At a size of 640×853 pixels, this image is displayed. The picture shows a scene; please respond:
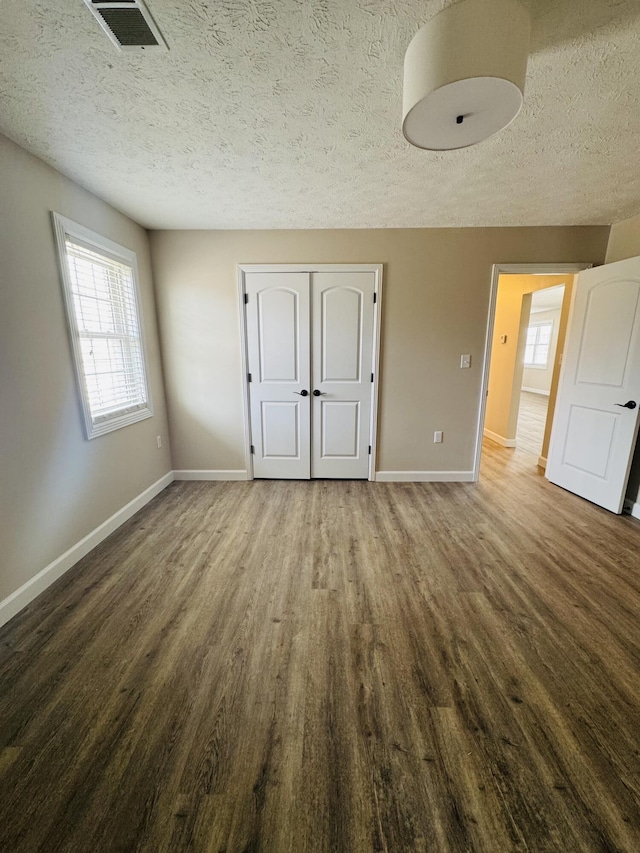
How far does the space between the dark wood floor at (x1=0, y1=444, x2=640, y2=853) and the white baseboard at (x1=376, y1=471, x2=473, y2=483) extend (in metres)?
1.07

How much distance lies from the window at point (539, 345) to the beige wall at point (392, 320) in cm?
790

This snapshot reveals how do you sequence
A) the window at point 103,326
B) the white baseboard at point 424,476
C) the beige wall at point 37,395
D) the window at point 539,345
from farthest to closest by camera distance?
the window at point 539,345 → the white baseboard at point 424,476 → the window at point 103,326 → the beige wall at point 37,395

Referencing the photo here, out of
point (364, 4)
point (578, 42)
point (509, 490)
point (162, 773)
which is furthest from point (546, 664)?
point (364, 4)

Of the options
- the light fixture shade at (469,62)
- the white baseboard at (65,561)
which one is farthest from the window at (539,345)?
the white baseboard at (65,561)

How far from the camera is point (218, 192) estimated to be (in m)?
2.27

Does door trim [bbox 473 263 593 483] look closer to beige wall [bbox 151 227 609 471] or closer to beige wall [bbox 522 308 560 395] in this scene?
beige wall [bbox 151 227 609 471]

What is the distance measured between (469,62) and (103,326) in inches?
102

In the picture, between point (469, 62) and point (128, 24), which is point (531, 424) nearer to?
point (469, 62)

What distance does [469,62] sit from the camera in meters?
1.01

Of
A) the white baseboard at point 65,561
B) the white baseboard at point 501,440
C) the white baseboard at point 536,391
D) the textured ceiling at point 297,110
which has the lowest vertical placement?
the white baseboard at point 65,561

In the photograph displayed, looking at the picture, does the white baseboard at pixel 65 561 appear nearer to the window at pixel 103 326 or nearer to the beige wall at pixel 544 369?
the window at pixel 103 326

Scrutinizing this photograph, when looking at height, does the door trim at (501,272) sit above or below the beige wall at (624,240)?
below

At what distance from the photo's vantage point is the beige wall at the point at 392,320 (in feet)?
9.82

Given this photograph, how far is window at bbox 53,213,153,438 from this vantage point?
2150mm
